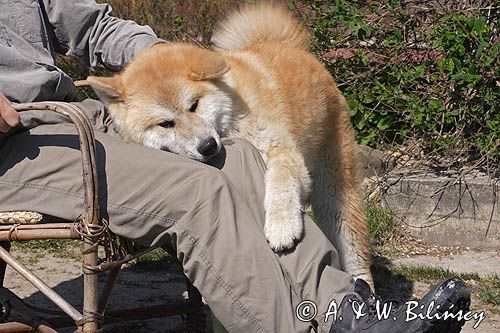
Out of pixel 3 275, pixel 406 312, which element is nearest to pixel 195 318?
pixel 3 275

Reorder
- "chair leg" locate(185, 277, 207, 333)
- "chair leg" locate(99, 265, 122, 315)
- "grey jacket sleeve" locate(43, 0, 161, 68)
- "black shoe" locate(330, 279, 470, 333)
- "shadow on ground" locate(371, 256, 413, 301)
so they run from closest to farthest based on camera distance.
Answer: "black shoe" locate(330, 279, 470, 333)
"chair leg" locate(99, 265, 122, 315)
"chair leg" locate(185, 277, 207, 333)
"grey jacket sleeve" locate(43, 0, 161, 68)
"shadow on ground" locate(371, 256, 413, 301)

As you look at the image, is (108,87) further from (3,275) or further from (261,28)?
(261,28)

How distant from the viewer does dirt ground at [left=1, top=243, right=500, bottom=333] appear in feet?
11.7

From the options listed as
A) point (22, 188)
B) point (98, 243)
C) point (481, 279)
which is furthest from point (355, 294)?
point (481, 279)

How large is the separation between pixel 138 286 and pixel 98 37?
4.22 ft

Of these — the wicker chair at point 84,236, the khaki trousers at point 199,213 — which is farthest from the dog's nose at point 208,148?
the wicker chair at point 84,236

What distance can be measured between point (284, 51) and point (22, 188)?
4.74 ft

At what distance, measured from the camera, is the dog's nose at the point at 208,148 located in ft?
9.28

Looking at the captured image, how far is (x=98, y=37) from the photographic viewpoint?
133 inches

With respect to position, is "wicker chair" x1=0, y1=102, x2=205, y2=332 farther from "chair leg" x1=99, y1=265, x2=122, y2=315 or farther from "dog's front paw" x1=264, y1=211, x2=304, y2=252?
"dog's front paw" x1=264, y1=211, x2=304, y2=252

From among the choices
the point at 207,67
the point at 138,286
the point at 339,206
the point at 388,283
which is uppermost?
the point at 207,67

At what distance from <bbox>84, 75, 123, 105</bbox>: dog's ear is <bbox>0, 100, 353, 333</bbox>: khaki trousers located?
16.0 inches

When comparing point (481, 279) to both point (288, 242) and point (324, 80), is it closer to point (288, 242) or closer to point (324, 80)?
point (324, 80)

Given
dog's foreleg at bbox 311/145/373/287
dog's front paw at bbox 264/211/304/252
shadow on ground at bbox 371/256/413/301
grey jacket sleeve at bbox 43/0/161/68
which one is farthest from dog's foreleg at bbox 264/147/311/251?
shadow on ground at bbox 371/256/413/301
